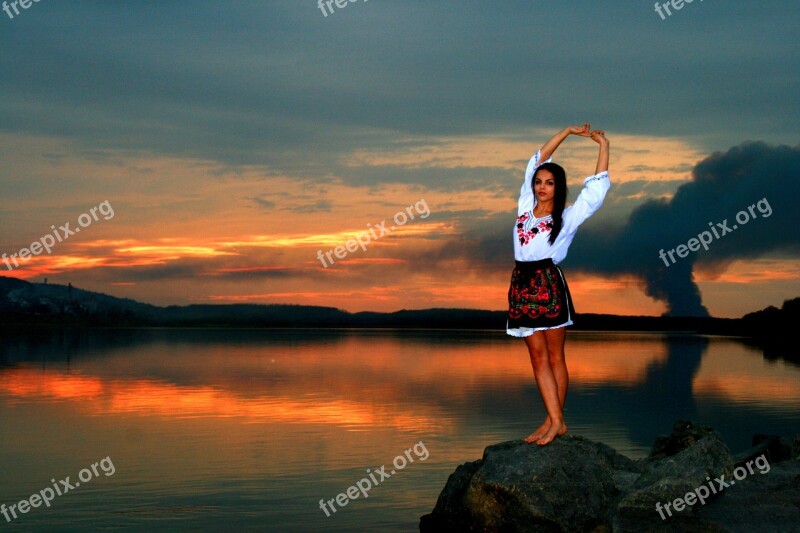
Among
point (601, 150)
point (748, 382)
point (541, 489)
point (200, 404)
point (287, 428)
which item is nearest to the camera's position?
point (601, 150)

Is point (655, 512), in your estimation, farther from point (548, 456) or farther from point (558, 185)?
point (558, 185)

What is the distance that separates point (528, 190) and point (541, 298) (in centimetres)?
122

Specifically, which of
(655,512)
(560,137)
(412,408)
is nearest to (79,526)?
(655,512)

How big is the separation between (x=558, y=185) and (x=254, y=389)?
1215 inches

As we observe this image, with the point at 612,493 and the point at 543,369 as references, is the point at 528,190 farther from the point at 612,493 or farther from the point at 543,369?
the point at 612,493

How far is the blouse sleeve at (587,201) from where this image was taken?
9.78 metres

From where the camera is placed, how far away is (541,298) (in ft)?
33.4

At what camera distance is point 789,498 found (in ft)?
36.2

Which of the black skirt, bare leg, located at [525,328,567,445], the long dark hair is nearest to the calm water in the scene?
bare leg, located at [525,328,567,445]

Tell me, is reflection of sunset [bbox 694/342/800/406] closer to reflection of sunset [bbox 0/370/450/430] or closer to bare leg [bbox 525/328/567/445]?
reflection of sunset [bbox 0/370/450/430]

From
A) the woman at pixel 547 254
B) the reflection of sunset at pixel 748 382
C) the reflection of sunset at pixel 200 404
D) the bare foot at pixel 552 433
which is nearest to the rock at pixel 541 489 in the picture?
the bare foot at pixel 552 433

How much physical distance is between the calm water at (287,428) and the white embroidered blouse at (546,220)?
659 centimetres

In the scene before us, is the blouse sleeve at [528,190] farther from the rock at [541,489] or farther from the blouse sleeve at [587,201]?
the rock at [541,489]

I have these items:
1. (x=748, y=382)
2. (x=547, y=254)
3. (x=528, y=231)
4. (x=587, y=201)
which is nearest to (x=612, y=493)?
(x=547, y=254)
